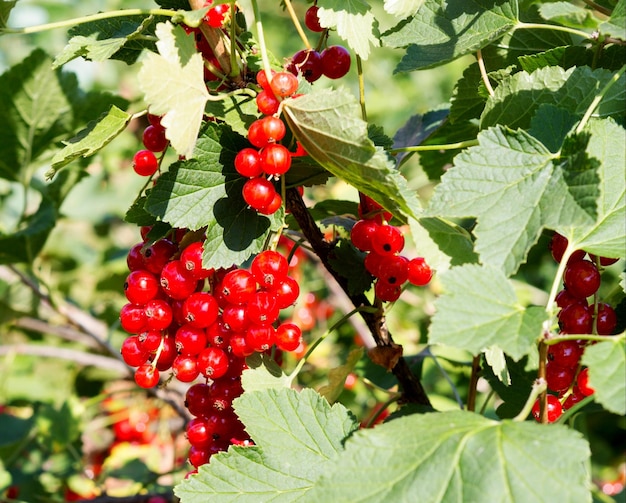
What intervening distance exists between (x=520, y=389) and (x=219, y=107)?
2.24 feet

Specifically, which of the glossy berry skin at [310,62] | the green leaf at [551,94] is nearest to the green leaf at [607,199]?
the green leaf at [551,94]

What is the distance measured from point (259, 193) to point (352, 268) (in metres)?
0.30

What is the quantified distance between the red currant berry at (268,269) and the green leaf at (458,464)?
0.90 feet

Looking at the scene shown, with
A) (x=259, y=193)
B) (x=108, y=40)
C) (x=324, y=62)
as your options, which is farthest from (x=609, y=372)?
(x=108, y=40)

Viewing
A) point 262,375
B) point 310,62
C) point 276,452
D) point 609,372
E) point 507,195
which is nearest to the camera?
point 609,372

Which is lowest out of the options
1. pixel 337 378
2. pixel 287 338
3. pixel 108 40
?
pixel 337 378

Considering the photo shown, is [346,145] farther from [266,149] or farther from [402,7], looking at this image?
[402,7]

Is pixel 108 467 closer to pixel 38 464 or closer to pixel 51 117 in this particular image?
pixel 38 464

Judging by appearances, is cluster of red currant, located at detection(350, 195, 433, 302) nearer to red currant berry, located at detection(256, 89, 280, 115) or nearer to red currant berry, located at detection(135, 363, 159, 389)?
red currant berry, located at detection(256, 89, 280, 115)

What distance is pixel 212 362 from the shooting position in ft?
3.42

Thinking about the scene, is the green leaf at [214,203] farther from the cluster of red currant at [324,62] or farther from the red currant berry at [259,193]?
Result: the cluster of red currant at [324,62]

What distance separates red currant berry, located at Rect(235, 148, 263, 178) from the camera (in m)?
0.95

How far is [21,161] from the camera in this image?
207 cm

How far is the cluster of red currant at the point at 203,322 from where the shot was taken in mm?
992
